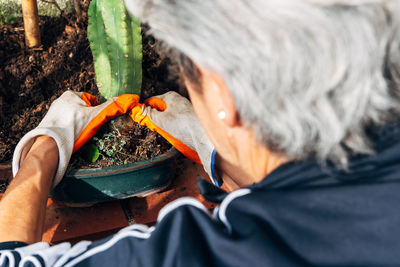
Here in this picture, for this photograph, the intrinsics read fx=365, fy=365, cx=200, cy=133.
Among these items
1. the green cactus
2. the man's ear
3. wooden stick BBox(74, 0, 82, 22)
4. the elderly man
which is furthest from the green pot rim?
wooden stick BBox(74, 0, 82, 22)

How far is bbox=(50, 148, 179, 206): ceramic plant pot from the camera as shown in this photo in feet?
3.94

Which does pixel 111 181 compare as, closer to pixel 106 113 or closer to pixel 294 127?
pixel 106 113

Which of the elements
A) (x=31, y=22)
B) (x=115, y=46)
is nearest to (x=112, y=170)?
(x=115, y=46)

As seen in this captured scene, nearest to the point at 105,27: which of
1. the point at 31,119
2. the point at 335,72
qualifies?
the point at 31,119

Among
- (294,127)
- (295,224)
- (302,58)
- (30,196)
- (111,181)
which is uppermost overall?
(302,58)

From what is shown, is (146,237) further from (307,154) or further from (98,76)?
(98,76)

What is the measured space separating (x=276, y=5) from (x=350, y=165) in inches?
10.9

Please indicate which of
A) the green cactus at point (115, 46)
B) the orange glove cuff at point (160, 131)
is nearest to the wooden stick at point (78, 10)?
the green cactus at point (115, 46)

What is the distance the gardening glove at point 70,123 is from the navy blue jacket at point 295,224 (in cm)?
61

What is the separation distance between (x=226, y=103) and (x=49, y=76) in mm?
1222

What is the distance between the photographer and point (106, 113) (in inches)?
50.9

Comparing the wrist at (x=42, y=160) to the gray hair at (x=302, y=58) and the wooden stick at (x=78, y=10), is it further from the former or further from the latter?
the wooden stick at (x=78, y=10)

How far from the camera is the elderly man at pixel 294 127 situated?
0.49 m

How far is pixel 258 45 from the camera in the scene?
503 millimetres
